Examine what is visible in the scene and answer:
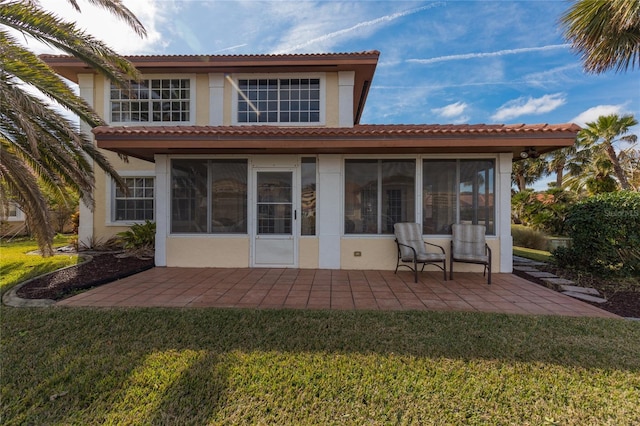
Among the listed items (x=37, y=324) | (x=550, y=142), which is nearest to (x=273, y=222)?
(x=37, y=324)

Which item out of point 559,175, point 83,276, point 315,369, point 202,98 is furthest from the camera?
point 559,175

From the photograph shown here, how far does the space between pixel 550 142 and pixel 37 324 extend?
31.3ft

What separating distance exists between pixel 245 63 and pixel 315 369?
29.5ft

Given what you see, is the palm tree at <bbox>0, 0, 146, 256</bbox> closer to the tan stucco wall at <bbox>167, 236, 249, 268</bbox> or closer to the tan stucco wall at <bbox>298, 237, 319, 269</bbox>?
the tan stucco wall at <bbox>167, 236, 249, 268</bbox>

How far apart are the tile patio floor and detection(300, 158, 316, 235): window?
4.09 ft

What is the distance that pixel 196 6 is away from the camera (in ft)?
25.6

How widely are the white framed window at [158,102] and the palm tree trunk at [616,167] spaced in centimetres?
2173

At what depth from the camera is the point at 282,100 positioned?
9055mm

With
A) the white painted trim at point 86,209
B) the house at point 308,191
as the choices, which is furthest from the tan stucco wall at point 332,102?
the white painted trim at point 86,209

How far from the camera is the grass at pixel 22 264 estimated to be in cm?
→ 588

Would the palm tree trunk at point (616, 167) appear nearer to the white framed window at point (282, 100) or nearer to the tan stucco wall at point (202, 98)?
the white framed window at point (282, 100)

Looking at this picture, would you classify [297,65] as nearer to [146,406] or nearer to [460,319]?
[460,319]

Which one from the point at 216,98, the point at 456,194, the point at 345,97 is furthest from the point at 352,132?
the point at 216,98

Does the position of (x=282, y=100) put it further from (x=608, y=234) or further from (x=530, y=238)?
(x=530, y=238)
